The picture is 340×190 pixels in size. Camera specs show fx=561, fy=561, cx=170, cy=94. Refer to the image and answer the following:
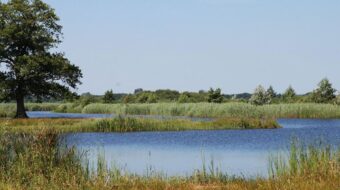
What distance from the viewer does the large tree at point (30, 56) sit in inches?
2130

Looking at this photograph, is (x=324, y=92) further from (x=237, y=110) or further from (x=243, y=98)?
(x=237, y=110)

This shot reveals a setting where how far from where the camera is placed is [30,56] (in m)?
53.8

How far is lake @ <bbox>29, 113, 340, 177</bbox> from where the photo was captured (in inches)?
846

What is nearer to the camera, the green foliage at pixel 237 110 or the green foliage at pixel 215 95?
the green foliage at pixel 237 110

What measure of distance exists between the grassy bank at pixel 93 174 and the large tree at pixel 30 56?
1506 inches

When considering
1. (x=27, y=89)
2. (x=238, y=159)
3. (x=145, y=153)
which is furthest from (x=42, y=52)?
(x=238, y=159)

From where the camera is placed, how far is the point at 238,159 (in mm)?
24891

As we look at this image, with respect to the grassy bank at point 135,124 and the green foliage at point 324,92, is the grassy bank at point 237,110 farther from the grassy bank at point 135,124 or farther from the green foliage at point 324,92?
the green foliage at point 324,92

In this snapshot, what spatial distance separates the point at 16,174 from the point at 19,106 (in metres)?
41.9

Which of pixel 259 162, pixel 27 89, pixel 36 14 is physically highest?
pixel 36 14

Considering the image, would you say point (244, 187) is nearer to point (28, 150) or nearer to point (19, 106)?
point (28, 150)

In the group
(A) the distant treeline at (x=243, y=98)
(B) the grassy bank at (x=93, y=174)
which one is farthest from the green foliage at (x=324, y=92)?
(B) the grassy bank at (x=93, y=174)

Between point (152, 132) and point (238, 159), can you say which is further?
point (152, 132)

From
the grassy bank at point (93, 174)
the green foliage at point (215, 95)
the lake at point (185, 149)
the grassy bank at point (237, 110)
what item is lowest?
the lake at point (185, 149)
